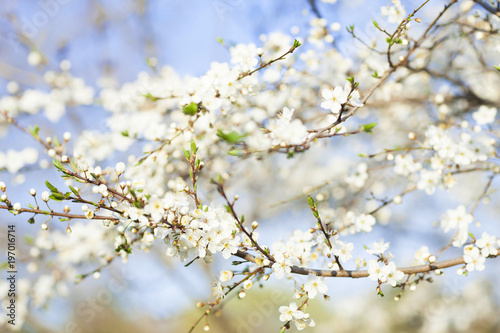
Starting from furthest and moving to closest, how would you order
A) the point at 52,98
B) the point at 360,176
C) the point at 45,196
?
the point at 52,98 < the point at 360,176 < the point at 45,196

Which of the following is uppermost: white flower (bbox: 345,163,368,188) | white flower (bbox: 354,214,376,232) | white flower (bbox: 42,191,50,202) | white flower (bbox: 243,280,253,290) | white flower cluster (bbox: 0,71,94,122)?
white flower cluster (bbox: 0,71,94,122)

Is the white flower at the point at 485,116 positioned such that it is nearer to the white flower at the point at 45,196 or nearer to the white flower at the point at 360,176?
the white flower at the point at 360,176

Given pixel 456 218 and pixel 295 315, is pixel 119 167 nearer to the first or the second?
pixel 295 315

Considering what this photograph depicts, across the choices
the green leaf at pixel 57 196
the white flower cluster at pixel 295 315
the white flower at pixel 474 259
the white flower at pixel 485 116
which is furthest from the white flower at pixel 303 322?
the white flower at pixel 485 116

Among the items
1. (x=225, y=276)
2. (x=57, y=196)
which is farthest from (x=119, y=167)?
(x=225, y=276)

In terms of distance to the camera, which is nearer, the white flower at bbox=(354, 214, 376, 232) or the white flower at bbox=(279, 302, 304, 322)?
the white flower at bbox=(279, 302, 304, 322)

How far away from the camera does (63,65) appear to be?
445cm

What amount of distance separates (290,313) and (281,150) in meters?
0.88

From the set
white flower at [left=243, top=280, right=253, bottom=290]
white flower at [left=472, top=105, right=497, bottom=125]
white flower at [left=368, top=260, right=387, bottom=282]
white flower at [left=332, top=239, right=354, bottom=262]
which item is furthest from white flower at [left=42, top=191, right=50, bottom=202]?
white flower at [left=472, top=105, right=497, bottom=125]

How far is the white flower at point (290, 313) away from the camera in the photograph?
1661mm

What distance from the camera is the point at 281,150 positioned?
2.15 m

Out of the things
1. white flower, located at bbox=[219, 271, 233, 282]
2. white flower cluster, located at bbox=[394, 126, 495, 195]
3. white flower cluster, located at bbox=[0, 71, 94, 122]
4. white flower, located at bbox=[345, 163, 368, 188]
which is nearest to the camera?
white flower, located at bbox=[219, 271, 233, 282]

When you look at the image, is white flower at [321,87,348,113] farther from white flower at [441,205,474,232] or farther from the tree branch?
white flower at [441,205,474,232]

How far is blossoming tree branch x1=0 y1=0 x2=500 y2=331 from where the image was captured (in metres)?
1.61
